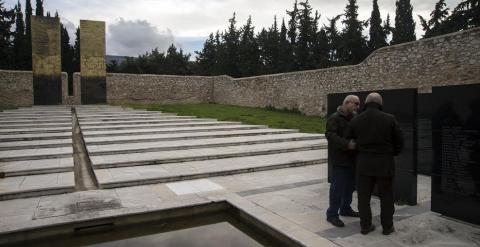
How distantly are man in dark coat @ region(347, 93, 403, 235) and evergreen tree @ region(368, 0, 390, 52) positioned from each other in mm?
29495

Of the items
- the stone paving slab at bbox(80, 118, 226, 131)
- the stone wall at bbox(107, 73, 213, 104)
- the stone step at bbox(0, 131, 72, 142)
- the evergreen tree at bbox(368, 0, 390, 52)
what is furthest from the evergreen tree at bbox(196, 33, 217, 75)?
the stone step at bbox(0, 131, 72, 142)

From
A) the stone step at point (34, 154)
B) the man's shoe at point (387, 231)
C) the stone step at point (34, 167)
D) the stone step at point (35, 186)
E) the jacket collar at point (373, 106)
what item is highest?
the jacket collar at point (373, 106)

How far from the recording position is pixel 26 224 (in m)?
4.07

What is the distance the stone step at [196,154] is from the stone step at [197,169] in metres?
0.23

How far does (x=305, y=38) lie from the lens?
34500 mm

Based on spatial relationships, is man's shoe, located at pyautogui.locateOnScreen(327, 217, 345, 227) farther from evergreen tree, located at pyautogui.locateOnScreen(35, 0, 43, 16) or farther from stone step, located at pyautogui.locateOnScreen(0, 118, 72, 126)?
evergreen tree, located at pyautogui.locateOnScreen(35, 0, 43, 16)

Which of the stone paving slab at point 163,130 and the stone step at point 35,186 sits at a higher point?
the stone paving slab at point 163,130

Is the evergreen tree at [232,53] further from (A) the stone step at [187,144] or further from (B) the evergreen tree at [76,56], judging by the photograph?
(A) the stone step at [187,144]

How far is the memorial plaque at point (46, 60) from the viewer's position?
19953mm

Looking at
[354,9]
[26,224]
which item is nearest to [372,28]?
[354,9]

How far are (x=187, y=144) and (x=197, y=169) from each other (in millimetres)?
2391

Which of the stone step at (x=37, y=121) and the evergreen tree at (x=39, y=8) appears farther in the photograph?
the evergreen tree at (x=39, y=8)

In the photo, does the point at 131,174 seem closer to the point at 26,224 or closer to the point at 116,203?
the point at 116,203

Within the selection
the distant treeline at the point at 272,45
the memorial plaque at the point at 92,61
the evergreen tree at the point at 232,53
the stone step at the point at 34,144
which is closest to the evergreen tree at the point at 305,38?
the distant treeline at the point at 272,45
